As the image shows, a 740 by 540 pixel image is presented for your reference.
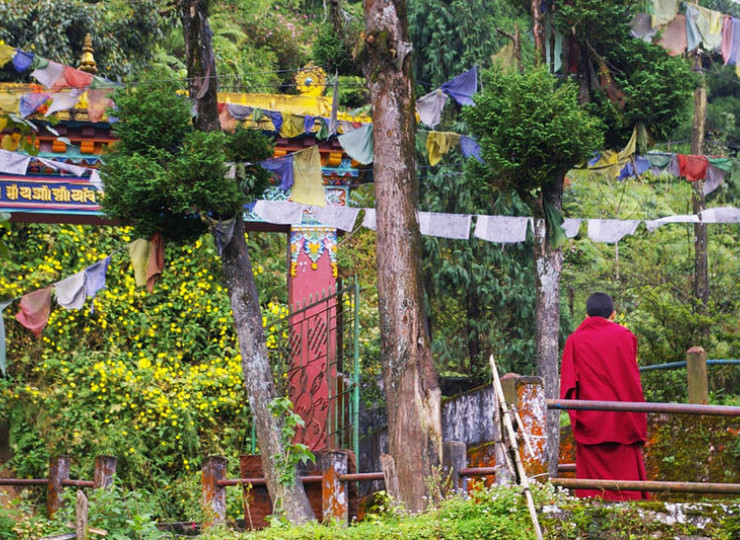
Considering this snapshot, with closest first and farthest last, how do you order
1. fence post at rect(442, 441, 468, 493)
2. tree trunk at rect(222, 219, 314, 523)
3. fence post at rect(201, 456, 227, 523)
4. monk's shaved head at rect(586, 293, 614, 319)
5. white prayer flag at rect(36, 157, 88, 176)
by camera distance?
monk's shaved head at rect(586, 293, 614, 319), fence post at rect(442, 441, 468, 493), fence post at rect(201, 456, 227, 523), tree trunk at rect(222, 219, 314, 523), white prayer flag at rect(36, 157, 88, 176)

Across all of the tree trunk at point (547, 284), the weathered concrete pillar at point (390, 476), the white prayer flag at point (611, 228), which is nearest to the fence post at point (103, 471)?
the weathered concrete pillar at point (390, 476)

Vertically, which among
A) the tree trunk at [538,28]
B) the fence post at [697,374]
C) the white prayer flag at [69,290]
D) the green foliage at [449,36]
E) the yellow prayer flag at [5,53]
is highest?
the green foliage at [449,36]

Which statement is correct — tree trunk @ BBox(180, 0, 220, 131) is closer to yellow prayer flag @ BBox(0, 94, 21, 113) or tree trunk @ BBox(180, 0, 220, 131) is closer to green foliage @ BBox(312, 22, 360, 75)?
green foliage @ BBox(312, 22, 360, 75)

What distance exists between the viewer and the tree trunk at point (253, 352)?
1005cm

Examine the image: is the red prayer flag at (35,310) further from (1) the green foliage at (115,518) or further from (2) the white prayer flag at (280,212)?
(1) the green foliage at (115,518)

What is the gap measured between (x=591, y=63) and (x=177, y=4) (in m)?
5.29

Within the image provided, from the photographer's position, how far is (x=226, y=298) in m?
15.8

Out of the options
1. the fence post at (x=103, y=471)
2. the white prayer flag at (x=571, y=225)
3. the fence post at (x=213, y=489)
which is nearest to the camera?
the fence post at (x=213, y=489)

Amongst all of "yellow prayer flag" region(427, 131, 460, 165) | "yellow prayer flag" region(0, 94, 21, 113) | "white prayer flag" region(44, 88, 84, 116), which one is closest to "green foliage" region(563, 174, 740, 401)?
"yellow prayer flag" region(427, 131, 460, 165)

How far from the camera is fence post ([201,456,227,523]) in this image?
9500 millimetres

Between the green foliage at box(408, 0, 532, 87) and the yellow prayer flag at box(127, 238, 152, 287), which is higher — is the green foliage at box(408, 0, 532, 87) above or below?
above

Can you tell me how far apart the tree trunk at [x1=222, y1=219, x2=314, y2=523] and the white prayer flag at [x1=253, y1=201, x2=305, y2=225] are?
2346mm

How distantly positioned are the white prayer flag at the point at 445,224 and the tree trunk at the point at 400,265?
3643 millimetres

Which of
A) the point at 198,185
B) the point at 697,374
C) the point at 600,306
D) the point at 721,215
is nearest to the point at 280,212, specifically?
the point at 198,185
